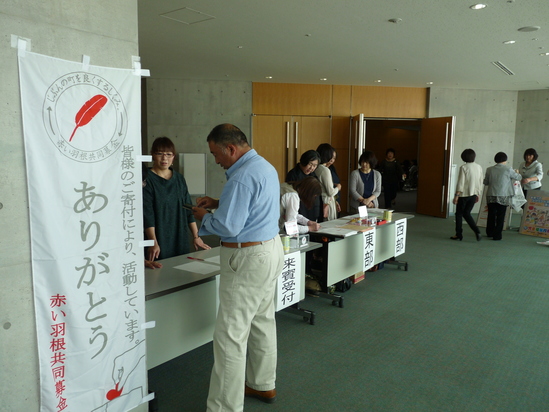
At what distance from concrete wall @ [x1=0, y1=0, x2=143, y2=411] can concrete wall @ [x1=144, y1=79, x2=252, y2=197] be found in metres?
7.88

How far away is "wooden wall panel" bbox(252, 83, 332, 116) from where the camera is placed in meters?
9.87

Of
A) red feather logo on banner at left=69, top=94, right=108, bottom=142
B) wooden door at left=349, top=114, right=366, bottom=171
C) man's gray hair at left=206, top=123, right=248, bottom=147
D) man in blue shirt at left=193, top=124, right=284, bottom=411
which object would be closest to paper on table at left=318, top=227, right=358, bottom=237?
man in blue shirt at left=193, top=124, right=284, bottom=411

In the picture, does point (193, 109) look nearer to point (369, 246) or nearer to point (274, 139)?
point (274, 139)

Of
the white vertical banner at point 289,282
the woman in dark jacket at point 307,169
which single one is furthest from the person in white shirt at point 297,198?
the white vertical banner at point 289,282

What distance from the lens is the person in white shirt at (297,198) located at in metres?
3.66

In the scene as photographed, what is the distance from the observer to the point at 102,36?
76.4 inches

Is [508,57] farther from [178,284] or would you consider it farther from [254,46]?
[178,284]

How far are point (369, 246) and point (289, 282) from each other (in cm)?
159

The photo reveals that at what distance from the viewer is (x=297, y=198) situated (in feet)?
12.1

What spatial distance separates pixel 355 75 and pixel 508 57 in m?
2.82

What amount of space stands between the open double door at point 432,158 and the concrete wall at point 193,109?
2.56 m

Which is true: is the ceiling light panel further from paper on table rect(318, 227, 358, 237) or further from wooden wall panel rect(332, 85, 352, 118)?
wooden wall panel rect(332, 85, 352, 118)

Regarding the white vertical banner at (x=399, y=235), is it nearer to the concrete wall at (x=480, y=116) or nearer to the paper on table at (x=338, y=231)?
the paper on table at (x=338, y=231)

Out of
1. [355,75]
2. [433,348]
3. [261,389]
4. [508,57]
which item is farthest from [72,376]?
[355,75]
